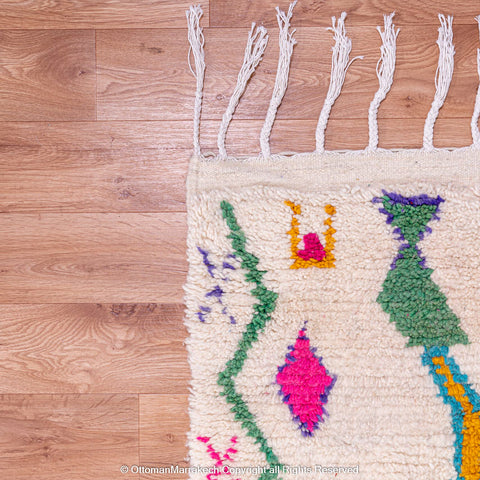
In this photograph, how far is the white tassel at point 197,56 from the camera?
70cm

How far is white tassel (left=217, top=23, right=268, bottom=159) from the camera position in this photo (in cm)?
70

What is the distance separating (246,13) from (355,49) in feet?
0.66

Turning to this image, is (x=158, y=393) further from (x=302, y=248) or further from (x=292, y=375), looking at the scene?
(x=302, y=248)

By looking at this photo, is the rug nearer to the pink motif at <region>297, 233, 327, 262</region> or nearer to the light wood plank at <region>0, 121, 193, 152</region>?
the pink motif at <region>297, 233, 327, 262</region>

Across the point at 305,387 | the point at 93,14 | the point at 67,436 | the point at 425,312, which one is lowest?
the point at 67,436

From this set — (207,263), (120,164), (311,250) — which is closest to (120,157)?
(120,164)

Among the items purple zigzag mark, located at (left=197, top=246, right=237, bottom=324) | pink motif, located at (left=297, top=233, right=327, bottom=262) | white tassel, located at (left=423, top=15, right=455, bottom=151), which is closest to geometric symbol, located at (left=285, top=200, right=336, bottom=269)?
pink motif, located at (left=297, top=233, right=327, bottom=262)

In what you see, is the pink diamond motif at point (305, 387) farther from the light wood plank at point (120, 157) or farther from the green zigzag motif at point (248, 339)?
the light wood plank at point (120, 157)

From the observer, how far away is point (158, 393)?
2.33 ft

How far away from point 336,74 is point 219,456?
681 mm

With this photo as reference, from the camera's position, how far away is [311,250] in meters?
0.68

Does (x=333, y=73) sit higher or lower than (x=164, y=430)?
higher

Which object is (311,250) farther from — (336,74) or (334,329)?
(336,74)

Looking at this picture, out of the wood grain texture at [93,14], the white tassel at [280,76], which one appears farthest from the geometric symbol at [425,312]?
the wood grain texture at [93,14]
